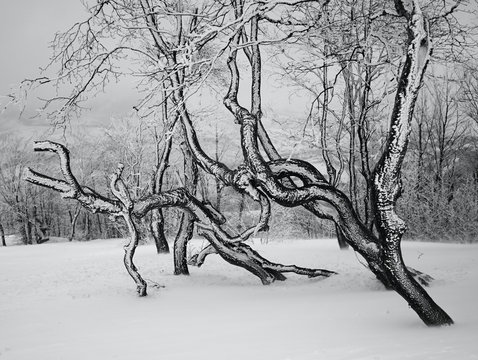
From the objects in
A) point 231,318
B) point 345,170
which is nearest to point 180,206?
point 231,318

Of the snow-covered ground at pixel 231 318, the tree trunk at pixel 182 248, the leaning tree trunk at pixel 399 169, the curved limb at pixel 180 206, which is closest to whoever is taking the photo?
the snow-covered ground at pixel 231 318

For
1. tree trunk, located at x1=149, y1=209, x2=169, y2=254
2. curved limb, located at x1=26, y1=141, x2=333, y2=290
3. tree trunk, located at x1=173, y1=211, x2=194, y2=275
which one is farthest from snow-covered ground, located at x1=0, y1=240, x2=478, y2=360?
tree trunk, located at x1=149, y1=209, x2=169, y2=254

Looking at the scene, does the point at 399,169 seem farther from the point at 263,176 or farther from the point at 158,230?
the point at 158,230

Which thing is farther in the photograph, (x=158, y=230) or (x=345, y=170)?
(x=345, y=170)

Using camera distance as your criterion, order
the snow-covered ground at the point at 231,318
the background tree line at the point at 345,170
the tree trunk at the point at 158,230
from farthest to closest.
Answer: the background tree line at the point at 345,170, the tree trunk at the point at 158,230, the snow-covered ground at the point at 231,318

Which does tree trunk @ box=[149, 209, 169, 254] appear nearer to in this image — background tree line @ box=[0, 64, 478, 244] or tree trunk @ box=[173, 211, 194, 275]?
background tree line @ box=[0, 64, 478, 244]

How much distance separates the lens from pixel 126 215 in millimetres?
6957

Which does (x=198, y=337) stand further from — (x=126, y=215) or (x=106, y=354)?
(x=126, y=215)

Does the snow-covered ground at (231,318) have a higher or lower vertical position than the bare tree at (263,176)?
lower

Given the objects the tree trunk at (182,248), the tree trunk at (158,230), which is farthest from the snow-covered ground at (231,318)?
the tree trunk at (158,230)

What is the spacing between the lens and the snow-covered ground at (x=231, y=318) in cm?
389

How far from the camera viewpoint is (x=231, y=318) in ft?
18.9

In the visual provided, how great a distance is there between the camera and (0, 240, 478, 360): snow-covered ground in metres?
3.89

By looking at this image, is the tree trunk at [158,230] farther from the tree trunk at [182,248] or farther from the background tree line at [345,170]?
the tree trunk at [182,248]
